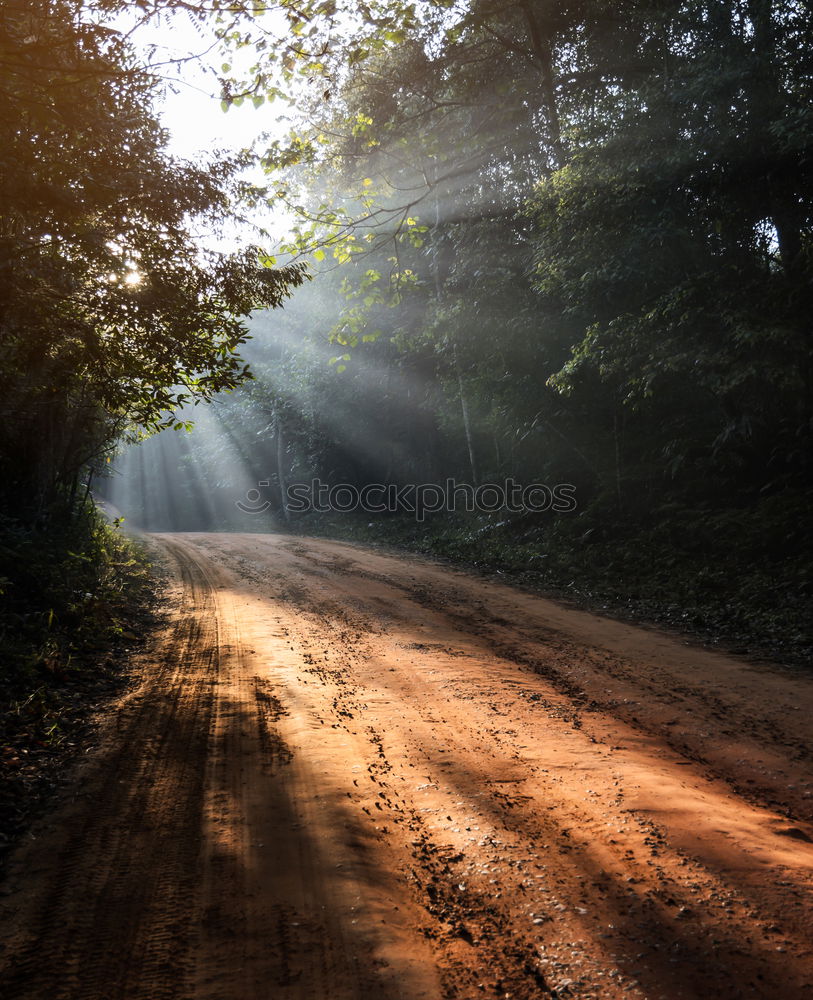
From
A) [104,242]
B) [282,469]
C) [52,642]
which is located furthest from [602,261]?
[282,469]

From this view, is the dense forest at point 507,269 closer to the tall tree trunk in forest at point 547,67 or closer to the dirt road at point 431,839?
the tall tree trunk in forest at point 547,67

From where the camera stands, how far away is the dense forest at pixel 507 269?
6.54 metres

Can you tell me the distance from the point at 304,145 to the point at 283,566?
8486 mm

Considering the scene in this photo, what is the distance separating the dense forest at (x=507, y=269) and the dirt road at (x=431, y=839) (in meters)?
3.45

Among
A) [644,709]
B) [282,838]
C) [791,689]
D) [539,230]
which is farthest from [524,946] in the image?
[539,230]

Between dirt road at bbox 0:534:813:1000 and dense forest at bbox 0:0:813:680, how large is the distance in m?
3.45

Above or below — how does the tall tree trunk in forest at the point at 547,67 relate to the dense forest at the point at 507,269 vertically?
above

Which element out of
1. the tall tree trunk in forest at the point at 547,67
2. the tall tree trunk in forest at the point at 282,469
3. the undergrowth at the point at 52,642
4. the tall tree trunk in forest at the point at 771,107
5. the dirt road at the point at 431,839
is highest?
the tall tree trunk in forest at the point at 547,67

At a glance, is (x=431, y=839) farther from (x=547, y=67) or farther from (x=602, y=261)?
(x=547, y=67)

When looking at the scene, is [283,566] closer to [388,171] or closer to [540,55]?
[388,171]

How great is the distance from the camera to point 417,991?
2443mm

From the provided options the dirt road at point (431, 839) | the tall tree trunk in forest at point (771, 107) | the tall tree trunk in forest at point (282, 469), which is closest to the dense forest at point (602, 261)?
the tall tree trunk in forest at point (771, 107)

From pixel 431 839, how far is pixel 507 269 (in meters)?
15.0

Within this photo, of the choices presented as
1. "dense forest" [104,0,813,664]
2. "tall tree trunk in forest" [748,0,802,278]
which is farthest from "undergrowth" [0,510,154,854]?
"tall tree trunk in forest" [748,0,802,278]
